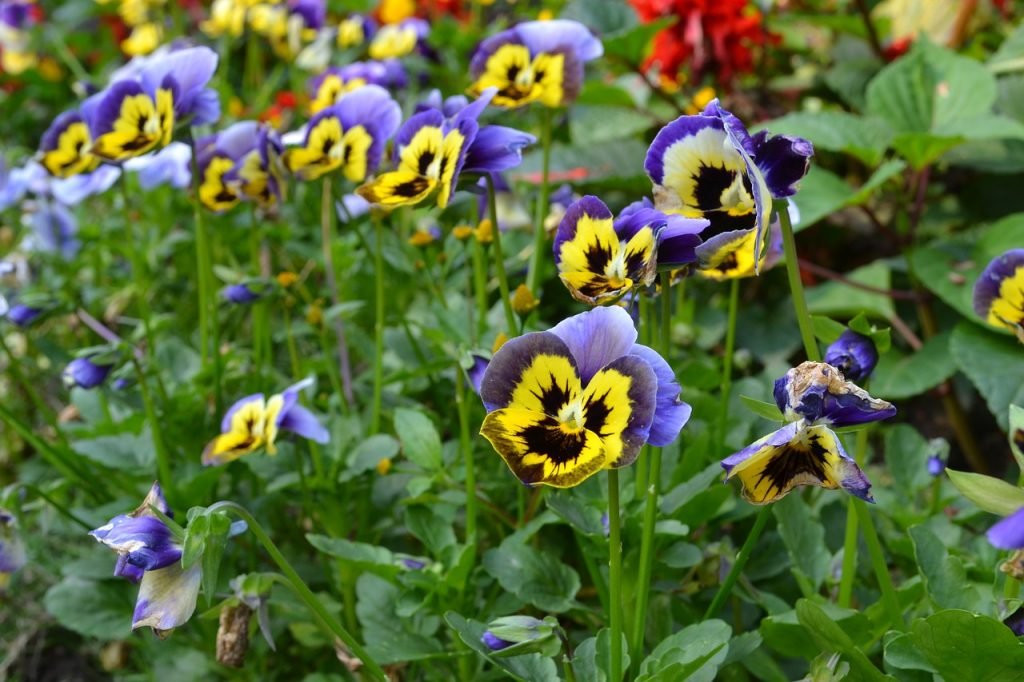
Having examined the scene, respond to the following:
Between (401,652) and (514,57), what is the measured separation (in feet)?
2.42

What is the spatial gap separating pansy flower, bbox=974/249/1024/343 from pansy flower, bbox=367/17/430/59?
1703 mm

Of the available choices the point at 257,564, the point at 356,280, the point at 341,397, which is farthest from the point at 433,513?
the point at 356,280

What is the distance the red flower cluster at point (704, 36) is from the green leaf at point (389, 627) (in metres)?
1.37

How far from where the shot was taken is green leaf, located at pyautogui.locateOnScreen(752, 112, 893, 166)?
5.78 feet

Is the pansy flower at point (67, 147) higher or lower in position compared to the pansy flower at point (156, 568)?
higher

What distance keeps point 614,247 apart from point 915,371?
3.44 feet

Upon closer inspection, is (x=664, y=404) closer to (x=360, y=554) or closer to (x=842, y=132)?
(x=360, y=554)

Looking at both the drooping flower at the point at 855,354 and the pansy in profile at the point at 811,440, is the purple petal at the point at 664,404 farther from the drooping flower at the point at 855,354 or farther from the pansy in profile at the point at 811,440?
the drooping flower at the point at 855,354

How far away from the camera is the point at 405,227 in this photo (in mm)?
2240

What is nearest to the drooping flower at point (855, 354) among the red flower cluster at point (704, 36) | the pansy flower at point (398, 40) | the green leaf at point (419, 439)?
the green leaf at point (419, 439)

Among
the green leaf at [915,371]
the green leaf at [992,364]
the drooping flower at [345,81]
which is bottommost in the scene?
the green leaf at [915,371]

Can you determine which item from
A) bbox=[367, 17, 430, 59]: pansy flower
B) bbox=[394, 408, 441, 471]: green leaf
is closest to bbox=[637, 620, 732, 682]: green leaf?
bbox=[394, 408, 441, 471]: green leaf

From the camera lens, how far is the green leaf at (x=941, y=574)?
0.99 meters

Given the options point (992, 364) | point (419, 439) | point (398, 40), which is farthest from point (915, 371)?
point (398, 40)
